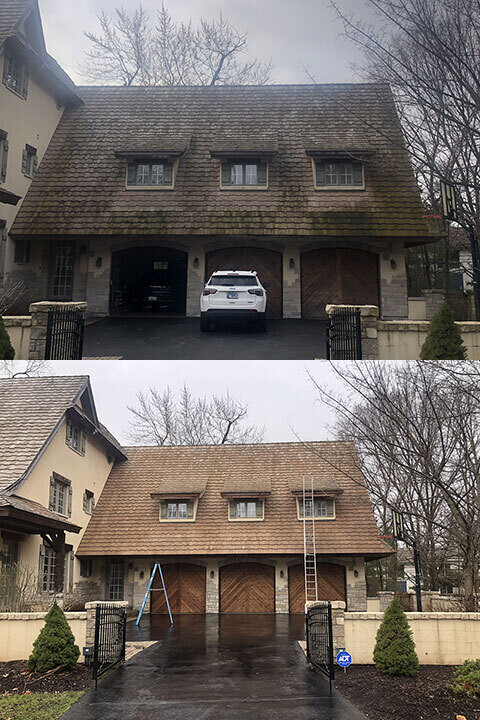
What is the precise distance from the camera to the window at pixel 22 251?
70.2 ft

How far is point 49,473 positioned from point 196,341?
5.80 m

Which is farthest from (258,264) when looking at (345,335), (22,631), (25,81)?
(22,631)

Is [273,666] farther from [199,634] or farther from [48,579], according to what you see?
[48,579]

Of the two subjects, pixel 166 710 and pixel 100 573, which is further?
pixel 100 573

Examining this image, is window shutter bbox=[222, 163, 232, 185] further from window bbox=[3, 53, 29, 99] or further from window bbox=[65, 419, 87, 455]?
window bbox=[65, 419, 87, 455]

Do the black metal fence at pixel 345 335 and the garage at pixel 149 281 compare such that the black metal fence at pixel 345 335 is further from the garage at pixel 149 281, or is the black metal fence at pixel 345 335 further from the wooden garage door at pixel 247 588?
the wooden garage door at pixel 247 588

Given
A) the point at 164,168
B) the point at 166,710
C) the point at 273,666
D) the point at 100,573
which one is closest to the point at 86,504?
the point at 100,573

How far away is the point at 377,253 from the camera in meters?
21.2

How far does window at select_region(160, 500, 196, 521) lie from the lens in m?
23.9

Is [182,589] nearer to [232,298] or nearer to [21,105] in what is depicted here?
[232,298]

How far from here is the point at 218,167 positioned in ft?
71.2

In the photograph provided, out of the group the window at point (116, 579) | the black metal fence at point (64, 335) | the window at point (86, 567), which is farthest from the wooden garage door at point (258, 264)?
the window at point (116, 579)

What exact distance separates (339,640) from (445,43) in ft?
35.3

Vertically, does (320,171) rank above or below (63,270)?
above
